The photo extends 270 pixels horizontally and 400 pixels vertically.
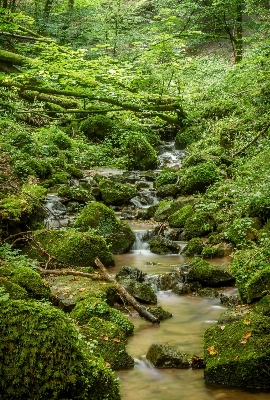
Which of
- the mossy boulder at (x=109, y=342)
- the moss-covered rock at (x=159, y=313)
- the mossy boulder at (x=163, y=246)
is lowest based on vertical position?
the mossy boulder at (x=163, y=246)

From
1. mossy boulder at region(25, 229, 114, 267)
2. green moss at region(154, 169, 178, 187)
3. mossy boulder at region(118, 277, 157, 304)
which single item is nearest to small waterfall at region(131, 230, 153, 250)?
mossy boulder at region(25, 229, 114, 267)

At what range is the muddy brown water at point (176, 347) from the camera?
4.45m

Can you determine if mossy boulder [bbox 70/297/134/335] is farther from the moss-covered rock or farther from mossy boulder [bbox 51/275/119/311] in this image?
the moss-covered rock

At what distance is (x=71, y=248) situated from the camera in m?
7.89

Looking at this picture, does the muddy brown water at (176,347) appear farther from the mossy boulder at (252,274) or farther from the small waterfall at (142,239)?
the small waterfall at (142,239)

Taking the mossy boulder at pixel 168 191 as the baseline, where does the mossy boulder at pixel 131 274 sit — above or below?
above

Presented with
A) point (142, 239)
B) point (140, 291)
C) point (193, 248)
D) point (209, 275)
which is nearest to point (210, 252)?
point (193, 248)

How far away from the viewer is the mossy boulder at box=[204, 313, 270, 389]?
4.43 meters

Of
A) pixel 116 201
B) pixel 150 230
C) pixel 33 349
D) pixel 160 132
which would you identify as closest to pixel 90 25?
pixel 160 132

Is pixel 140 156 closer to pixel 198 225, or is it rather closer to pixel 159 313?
pixel 198 225

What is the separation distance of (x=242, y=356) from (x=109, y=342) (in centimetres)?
147

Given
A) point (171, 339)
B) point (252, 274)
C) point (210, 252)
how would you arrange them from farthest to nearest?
point (210, 252) < point (252, 274) < point (171, 339)

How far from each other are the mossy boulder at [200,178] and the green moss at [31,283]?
25.7 ft

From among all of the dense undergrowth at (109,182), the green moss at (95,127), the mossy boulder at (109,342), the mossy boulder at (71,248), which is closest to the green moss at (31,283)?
the dense undergrowth at (109,182)
